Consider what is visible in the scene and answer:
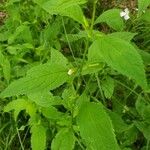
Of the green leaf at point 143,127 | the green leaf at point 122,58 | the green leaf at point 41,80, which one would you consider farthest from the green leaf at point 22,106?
the green leaf at point 122,58

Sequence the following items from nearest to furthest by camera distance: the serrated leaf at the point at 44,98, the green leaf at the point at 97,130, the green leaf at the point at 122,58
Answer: the green leaf at the point at 122,58
the green leaf at the point at 97,130
the serrated leaf at the point at 44,98

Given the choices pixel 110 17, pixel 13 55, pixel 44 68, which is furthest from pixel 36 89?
pixel 13 55

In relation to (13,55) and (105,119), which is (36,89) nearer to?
(105,119)

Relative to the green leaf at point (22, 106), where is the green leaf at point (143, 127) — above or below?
below

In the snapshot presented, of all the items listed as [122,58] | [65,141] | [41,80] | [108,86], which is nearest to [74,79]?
[108,86]

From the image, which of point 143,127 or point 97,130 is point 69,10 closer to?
point 97,130

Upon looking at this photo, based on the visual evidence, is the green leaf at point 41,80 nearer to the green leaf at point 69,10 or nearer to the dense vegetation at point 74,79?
the dense vegetation at point 74,79
